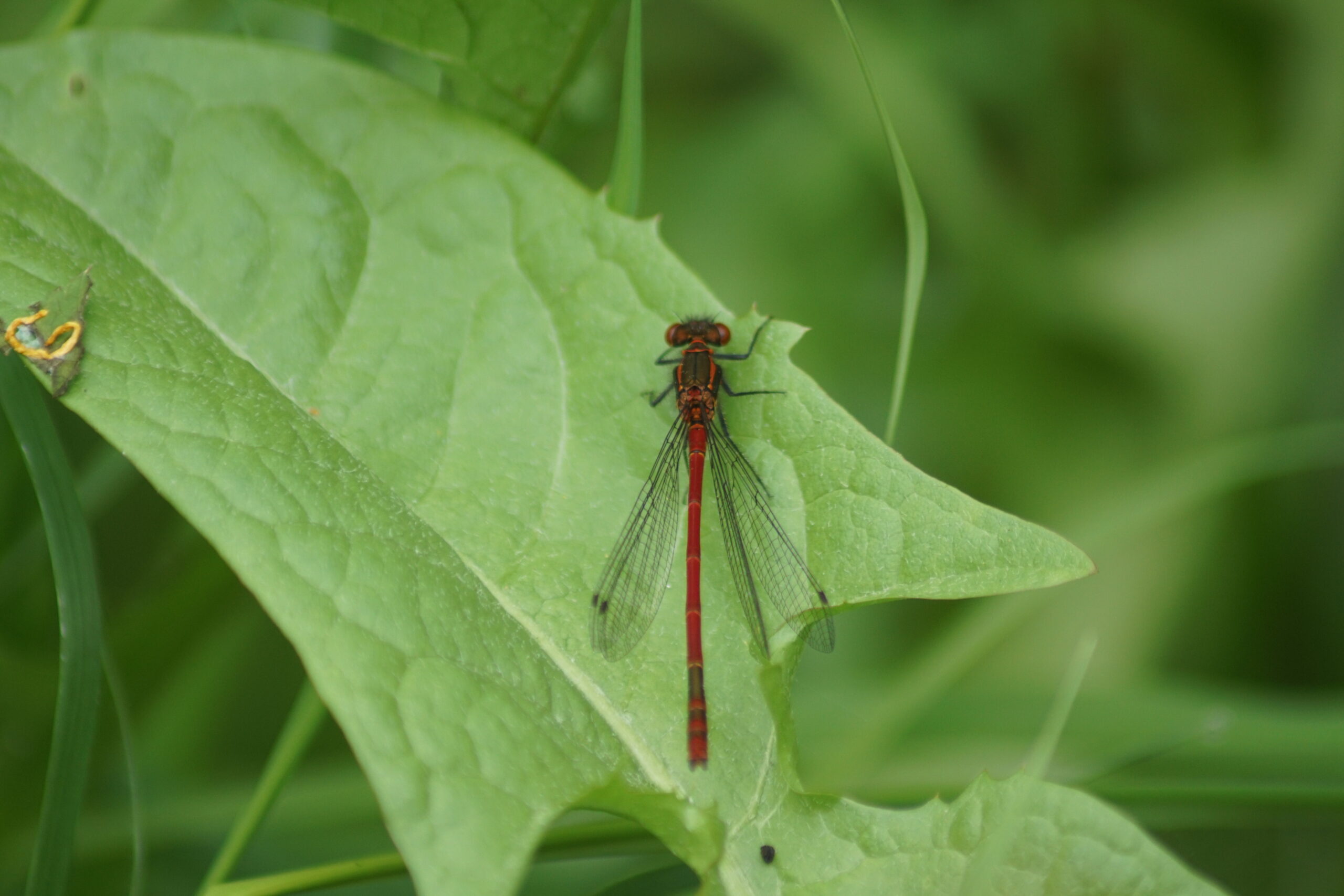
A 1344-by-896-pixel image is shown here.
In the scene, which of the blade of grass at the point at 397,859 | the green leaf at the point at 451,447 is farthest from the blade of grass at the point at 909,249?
the blade of grass at the point at 397,859

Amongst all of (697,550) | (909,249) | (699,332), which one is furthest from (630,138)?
(697,550)

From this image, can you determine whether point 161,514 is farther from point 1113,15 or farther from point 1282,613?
point 1113,15

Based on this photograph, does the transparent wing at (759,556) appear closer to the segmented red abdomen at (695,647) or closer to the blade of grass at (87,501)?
the segmented red abdomen at (695,647)

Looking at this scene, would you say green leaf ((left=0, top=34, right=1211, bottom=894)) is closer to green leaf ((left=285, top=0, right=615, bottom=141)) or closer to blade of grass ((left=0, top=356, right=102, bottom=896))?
green leaf ((left=285, top=0, right=615, bottom=141))

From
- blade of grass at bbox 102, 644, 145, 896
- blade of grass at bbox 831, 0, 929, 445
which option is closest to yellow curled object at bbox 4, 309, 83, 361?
blade of grass at bbox 102, 644, 145, 896

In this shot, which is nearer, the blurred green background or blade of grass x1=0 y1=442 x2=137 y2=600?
blade of grass x1=0 y1=442 x2=137 y2=600

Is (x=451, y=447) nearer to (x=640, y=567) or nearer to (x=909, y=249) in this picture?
(x=640, y=567)
